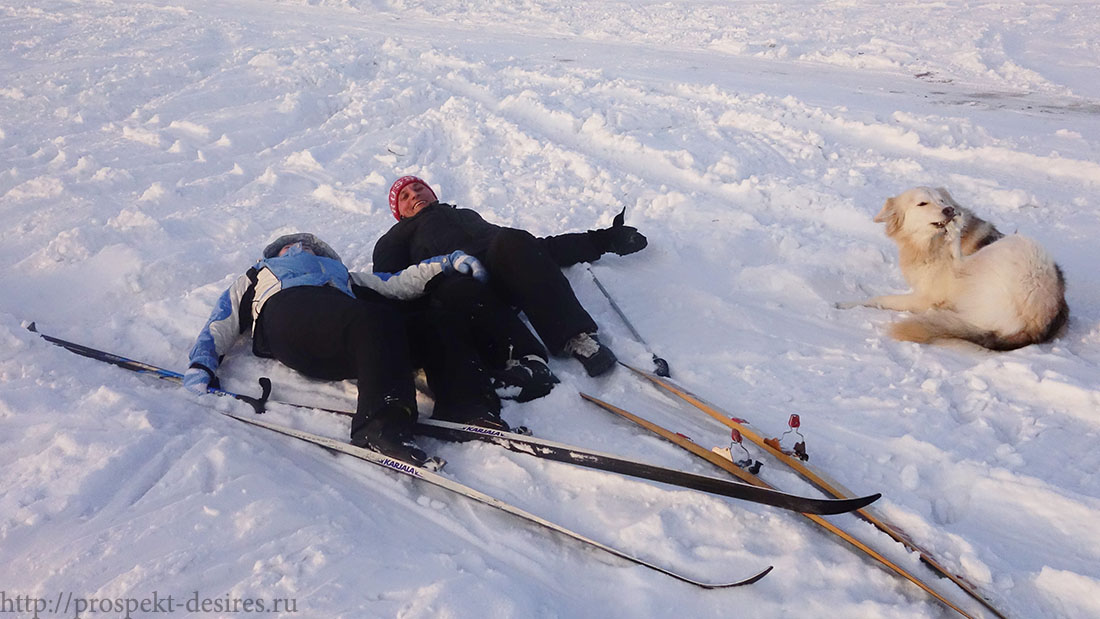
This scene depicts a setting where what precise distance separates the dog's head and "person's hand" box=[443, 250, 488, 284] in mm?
2506

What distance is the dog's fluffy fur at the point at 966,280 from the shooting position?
3.71 metres

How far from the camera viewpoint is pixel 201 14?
11.2 metres

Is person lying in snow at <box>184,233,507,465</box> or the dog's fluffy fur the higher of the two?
the dog's fluffy fur

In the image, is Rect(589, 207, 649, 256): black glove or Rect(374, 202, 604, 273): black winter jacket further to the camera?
Rect(589, 207, 649, 256): black glove

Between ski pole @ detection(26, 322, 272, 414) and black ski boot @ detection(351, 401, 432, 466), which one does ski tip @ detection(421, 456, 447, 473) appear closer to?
black ski boot @ detection(351, 401, 432, 466)

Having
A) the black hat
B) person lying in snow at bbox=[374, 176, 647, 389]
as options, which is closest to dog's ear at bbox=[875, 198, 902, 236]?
person lying in snow at bbox=[374, 176, 647, 389]

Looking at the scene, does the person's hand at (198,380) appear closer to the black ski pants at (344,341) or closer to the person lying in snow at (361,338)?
the person lying in snow at (361,338)

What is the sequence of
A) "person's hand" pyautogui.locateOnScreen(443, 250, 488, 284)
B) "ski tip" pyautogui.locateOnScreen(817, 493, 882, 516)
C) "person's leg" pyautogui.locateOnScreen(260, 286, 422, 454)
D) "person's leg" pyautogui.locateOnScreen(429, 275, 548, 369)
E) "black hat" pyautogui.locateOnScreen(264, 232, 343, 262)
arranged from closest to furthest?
"ski tip" pyautogui.locateOnScreen(817, 493, 882, 516) → "person's leg" pyautogui.locateOnScreen(260, 286, 422, 454) → "person's leg" pyautogui.locateOnScreen(429, 275, 548, 369) → "person's hand" pyautogui.locateOnScreen(443, 250, 488, 284) → "black hat" pyautogui.locateOnScreen(264, 232, 343, 262)

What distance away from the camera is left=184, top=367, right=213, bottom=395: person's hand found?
137 inches

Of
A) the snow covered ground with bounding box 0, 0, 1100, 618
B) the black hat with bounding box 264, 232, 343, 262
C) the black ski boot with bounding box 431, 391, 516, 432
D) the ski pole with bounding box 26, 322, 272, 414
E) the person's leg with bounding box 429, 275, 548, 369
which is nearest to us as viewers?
the snow covered ground with bounding box 0, 0, 1100, 618

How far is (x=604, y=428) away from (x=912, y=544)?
1.35 m

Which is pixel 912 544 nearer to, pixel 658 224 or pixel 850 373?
pixel 850 373

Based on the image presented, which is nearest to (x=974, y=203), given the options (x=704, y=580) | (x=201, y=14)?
(x=704, y=580)

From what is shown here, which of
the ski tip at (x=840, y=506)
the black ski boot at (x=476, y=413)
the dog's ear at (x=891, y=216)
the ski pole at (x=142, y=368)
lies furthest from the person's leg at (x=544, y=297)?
the dog's ear at (x=891, y=216)
